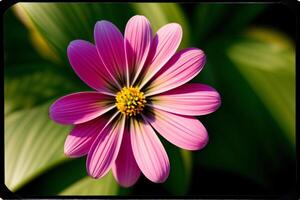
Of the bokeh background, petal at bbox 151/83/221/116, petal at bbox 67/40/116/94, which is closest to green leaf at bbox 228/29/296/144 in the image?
the bokeh background

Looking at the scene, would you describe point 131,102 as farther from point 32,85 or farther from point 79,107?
point 32,85

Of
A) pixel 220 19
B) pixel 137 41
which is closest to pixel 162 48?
pixel 137 41

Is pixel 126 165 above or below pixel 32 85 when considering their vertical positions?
below

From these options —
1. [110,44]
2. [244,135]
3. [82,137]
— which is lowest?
[244,135]

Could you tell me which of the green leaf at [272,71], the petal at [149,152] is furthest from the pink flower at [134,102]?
the green leaf at [272,71]

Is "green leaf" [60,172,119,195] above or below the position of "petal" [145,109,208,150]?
below

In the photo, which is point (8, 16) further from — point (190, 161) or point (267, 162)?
point (267, 162)

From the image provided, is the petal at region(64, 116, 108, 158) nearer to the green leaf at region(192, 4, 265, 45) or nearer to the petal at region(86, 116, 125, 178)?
the petal at region(86, 116, 125, 178)
